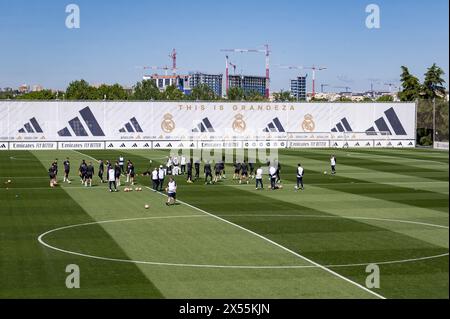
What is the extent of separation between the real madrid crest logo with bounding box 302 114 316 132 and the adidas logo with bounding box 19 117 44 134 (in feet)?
125

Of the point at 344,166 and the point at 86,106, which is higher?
the point at 86,106

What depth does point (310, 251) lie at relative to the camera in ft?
85.6

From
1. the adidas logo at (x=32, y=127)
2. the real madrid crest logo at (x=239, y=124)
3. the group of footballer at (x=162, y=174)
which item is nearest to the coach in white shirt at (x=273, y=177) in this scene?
the group of footballer at (x=162, y=174)

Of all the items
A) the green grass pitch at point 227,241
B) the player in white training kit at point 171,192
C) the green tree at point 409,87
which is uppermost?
the green tree at point 409,87

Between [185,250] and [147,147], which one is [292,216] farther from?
[147,147]

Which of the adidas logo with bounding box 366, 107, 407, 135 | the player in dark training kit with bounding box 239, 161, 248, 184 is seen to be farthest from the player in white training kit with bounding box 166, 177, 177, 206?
the adidas logo with bounding box 366, 107, 407, 135

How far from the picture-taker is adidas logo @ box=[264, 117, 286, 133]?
336 feet

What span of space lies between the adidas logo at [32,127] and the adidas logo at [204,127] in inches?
838

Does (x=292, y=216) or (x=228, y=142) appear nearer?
(x=292, y=216)

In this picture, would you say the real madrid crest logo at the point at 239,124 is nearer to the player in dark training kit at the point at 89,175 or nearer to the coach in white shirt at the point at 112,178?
the player in dark training kit at the point at 89,175

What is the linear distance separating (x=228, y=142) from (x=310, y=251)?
72.7 meters

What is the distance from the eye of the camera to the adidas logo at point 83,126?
95125mm

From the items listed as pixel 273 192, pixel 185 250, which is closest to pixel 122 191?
pixel 273 192
